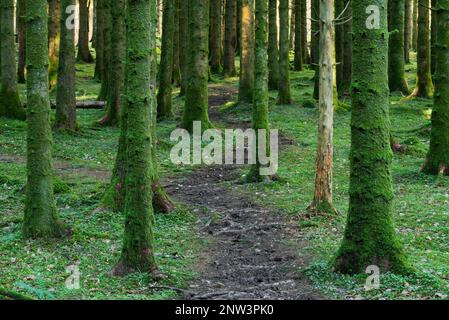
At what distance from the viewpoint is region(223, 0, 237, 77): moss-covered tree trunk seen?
36.7 m

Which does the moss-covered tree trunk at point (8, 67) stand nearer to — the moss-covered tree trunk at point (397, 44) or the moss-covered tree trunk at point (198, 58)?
the moss-covered tree trunk at point (198, 58)

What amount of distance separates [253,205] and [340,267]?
5.34 m

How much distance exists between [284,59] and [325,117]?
1594cm

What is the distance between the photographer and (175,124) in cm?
2491

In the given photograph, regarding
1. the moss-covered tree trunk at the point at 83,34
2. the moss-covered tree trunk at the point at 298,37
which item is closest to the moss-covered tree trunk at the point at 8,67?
the moss-covered tree trunk at the point at 83,34

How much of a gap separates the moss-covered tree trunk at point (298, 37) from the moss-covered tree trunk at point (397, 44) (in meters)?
11.2

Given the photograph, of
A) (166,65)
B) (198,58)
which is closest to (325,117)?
(198,58)

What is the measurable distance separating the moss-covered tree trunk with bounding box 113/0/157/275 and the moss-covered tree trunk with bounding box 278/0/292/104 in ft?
62.6

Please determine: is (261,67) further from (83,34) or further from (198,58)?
(83,34)

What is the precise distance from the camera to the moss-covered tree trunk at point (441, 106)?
16000 mm

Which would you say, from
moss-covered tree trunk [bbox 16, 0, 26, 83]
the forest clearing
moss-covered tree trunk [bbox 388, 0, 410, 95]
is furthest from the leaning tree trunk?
moss-covered tree trunk [bbox 16, 0, 26, 83]

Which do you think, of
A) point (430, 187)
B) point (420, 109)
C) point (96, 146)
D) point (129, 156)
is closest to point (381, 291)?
point (129, 156)

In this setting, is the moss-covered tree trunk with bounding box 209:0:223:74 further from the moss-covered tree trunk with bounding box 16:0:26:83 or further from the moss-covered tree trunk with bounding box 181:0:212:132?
the moss-covered tree trunk with bounding box 181:0:212:132

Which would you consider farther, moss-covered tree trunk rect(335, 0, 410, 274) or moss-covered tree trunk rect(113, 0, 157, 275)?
moss-covered tree trunk rect(113, 0, 157, 275)
